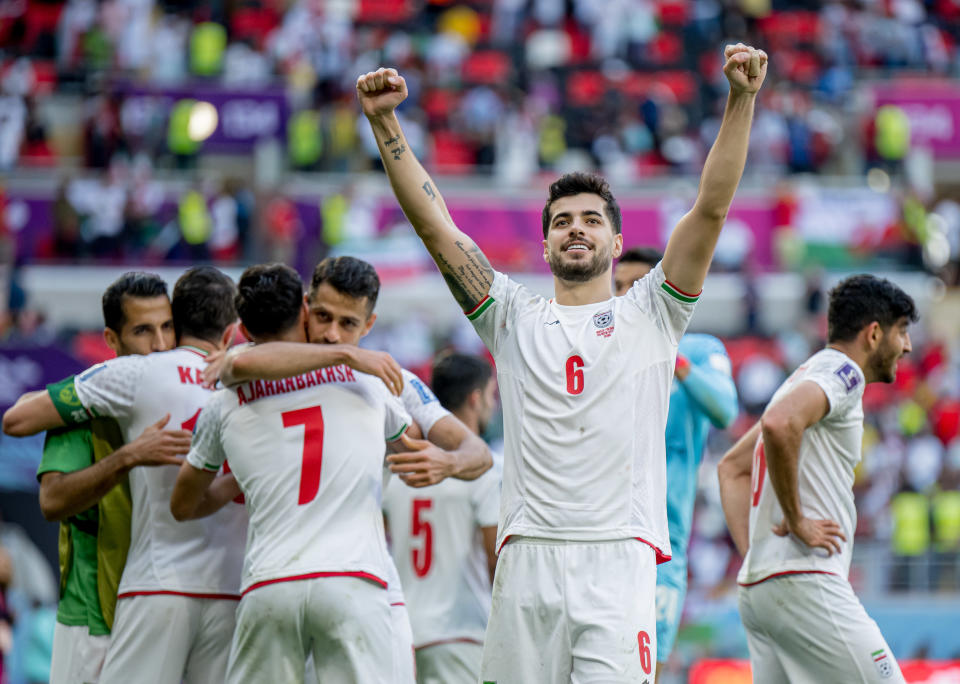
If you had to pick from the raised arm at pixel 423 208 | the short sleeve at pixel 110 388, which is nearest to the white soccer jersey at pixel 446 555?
the short sleeve at pixel 110 388

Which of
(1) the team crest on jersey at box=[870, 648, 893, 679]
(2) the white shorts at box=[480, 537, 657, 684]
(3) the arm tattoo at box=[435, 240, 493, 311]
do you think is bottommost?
(1) the team crest on jersey at box=[870, 648, 893, 679]

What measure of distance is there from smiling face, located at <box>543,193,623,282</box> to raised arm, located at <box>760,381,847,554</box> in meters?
1.30

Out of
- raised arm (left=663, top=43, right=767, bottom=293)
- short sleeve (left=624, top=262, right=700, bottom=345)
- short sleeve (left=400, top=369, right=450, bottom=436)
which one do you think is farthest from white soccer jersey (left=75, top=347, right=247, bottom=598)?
raised arm (left=663, top=43, right=767, bottom=293)

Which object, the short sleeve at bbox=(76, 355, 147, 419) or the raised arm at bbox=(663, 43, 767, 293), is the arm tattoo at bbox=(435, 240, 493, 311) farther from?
the short sleeve at bbox=(76, 355, 147, 419)

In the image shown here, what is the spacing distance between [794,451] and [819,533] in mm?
426

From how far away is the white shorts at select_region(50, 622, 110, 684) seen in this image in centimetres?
556

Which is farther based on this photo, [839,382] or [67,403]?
[839,382]

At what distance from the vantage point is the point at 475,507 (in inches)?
248

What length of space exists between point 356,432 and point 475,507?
1366mm

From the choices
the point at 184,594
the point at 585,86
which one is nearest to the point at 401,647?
the point at 184,594

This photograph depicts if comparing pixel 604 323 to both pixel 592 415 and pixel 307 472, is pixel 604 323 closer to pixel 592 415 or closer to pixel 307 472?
pixel 592 415

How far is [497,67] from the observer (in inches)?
1062

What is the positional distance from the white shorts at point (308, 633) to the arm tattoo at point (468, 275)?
4.02 ft

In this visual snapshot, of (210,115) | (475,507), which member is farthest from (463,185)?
(475,507)
